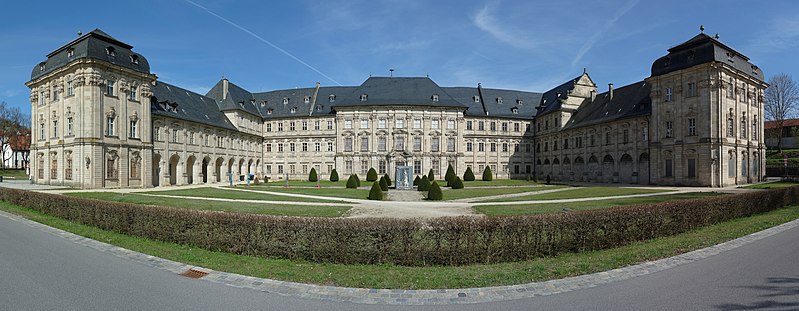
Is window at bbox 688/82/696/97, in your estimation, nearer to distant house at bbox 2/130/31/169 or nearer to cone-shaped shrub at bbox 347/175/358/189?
cone-shaped shrub at bbox 347/175/358/189

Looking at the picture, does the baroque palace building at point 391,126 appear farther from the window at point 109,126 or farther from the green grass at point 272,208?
the green grass at point 272,208

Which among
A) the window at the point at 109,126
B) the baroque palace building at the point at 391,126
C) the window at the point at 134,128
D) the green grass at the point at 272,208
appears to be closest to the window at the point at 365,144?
the baroque palace building at the point at 391,126

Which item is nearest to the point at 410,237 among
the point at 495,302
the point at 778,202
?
the point at 495,302

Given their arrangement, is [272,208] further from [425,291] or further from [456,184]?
[456,184]

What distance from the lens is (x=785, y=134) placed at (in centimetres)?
6462

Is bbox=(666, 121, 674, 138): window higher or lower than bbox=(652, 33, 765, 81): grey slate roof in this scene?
lower

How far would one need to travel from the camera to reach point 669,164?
3844 cm

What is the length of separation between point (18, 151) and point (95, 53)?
6858 cm

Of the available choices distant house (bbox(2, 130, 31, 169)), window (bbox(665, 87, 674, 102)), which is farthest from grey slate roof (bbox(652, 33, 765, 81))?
distant house (bbox(2, 130, 31, 169))

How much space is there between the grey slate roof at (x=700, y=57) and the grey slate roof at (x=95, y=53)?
55187mm

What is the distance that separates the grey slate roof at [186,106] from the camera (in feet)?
137

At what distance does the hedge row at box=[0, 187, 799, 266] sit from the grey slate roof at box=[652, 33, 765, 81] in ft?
114

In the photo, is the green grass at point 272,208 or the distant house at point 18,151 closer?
the green grass at point 272,208

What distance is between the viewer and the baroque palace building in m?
35.2
